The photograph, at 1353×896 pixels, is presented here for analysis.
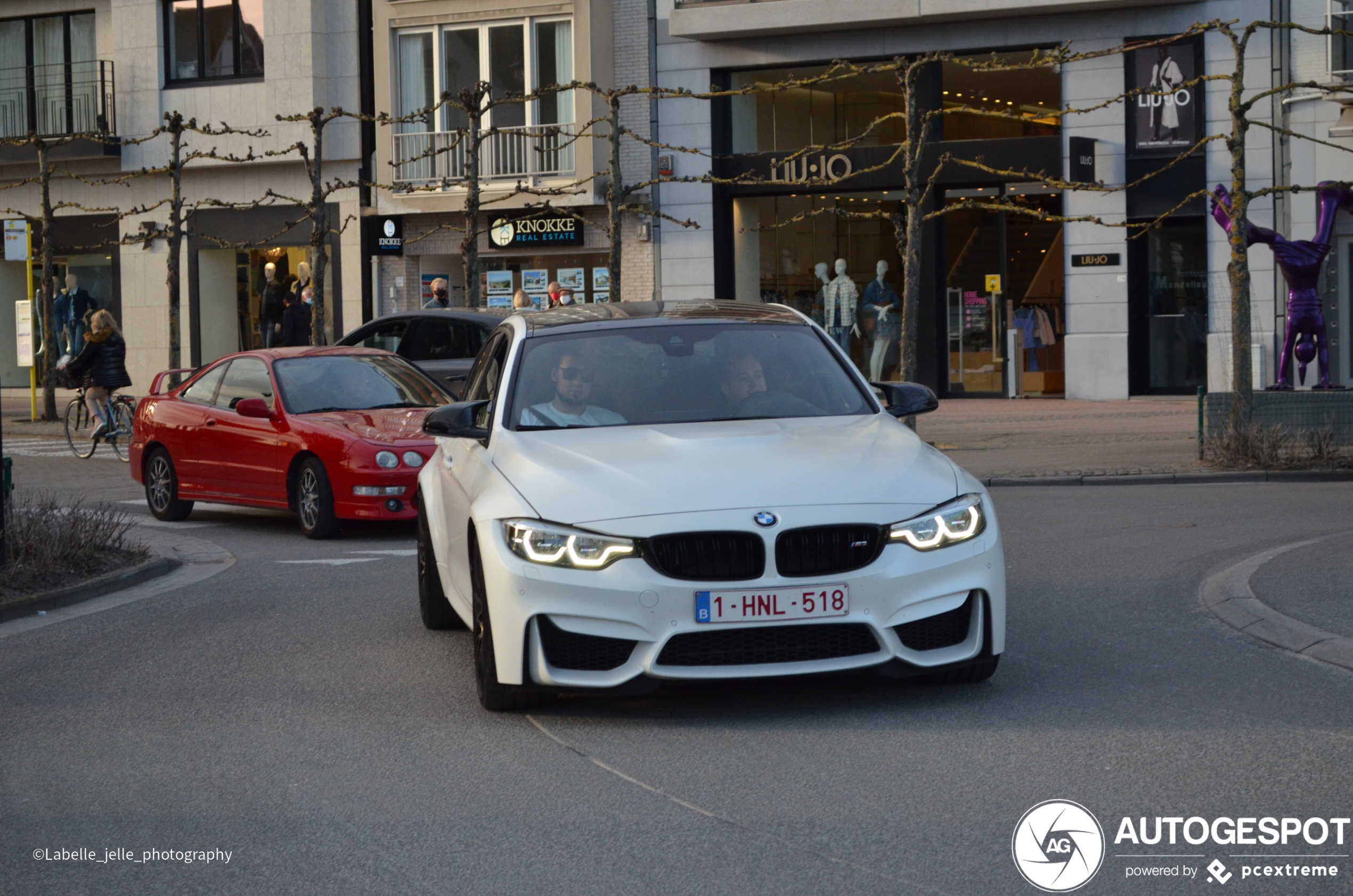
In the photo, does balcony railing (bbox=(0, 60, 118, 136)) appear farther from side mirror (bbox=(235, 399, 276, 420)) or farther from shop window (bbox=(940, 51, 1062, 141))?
side mirror (bbox=(235, 399, 276, 420))

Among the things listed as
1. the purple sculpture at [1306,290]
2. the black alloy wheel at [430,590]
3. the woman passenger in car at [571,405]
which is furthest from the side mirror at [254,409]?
the purple sculpture at [1306,290]

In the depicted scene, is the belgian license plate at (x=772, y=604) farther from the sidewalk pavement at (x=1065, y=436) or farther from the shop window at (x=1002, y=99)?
the shop window at (x=1002, y=99)

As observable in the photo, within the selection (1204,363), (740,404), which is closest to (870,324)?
(1204,363)

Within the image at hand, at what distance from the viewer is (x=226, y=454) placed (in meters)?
14.9

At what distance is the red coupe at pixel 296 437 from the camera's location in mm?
13500

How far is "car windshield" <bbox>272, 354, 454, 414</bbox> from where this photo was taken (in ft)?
47.7

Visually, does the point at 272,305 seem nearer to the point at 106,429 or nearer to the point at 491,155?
the point at 491,155

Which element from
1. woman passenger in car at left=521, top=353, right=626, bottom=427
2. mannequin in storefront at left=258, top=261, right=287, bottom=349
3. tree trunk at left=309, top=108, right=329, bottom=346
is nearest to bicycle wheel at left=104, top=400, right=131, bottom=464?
tree trunk at left=309, top=108, right=329, bottom=346

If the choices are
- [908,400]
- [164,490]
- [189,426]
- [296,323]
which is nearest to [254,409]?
[189,426]

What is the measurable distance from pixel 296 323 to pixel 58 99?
35.9ft

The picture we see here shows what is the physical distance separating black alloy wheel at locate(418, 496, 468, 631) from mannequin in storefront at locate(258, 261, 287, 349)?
25207 mm

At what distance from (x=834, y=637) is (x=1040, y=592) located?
142 inches

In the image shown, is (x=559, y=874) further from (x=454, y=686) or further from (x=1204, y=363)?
(x=1204, y=363)

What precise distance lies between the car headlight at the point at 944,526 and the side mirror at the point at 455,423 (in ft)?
6.44
